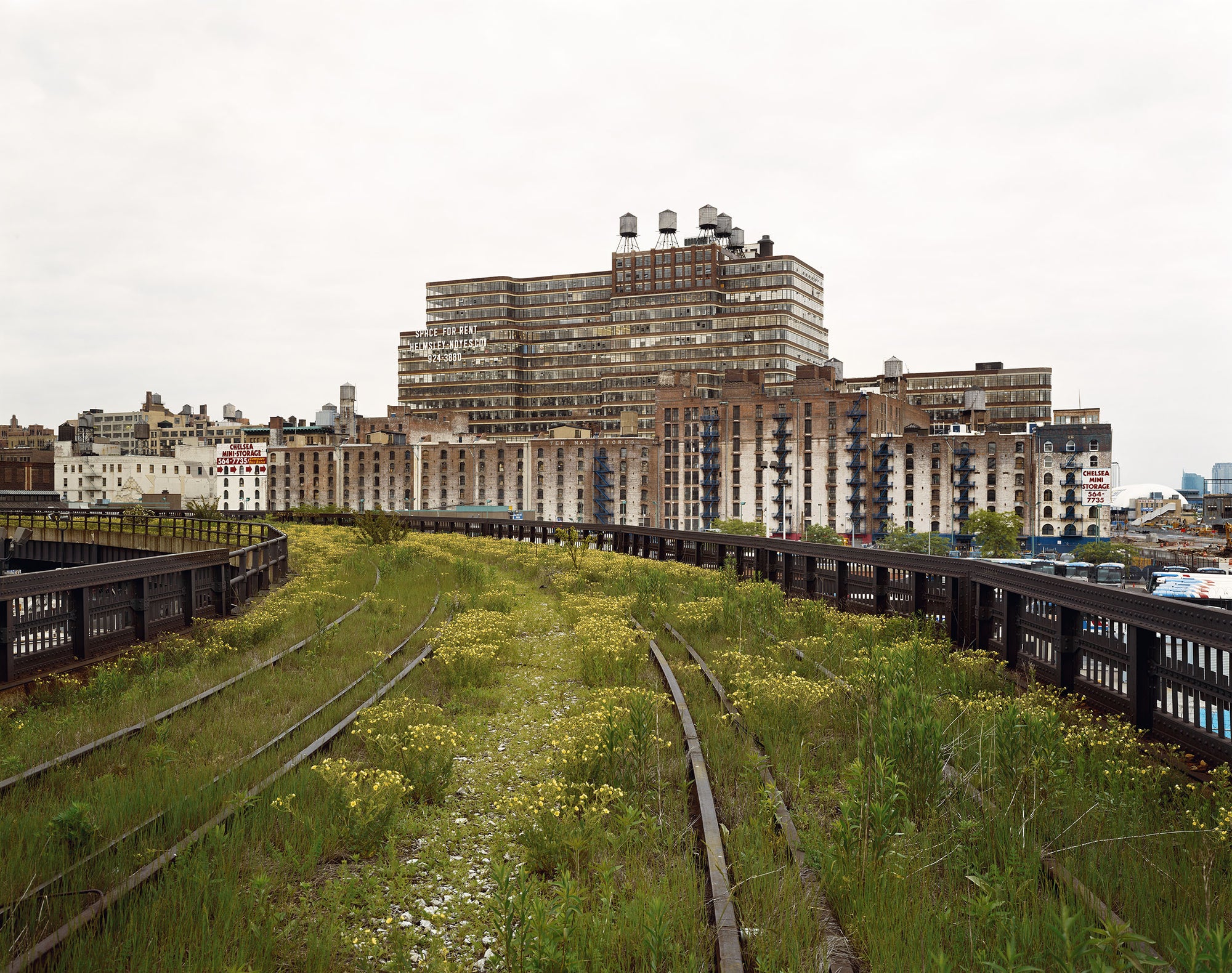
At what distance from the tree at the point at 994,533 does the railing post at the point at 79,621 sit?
105213mm

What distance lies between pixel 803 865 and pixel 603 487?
12002 centimetres

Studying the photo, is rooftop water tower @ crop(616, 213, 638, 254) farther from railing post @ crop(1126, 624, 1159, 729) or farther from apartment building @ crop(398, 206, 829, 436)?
railing post @ crop(1126, 624, 1159, 729)

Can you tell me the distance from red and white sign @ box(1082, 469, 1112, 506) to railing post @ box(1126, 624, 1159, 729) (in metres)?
120

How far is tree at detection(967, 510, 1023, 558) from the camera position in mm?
101625

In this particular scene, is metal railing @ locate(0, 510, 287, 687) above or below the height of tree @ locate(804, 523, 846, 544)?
above

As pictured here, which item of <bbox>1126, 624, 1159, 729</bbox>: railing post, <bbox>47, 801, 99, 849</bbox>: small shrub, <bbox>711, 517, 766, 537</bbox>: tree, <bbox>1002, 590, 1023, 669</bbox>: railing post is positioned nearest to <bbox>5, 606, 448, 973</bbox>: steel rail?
<bbox>47, 801, 99, 849</bbox>: small shrub

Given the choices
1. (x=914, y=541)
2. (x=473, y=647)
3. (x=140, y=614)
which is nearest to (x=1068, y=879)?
(x=473, y=647)

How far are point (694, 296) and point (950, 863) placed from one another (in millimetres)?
148075

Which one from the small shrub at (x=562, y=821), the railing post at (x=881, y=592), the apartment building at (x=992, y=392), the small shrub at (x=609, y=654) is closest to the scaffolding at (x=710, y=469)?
the apartment building at (x=992, y=392)

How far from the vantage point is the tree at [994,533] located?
102m

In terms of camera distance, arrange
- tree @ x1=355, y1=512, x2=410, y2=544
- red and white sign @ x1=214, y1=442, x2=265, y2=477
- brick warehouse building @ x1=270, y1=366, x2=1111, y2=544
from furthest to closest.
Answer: brick warehouse building @ x1=270, y1=366, x2=1111, y2=544 < red and white sign @ x1=214, y1=442, x2=265, y2=477 < tree @ x1=355, y1=512, x2=410, y2=544

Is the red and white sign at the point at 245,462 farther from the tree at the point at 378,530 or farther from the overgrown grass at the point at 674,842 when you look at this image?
the overgrown grass at the point at 674,842

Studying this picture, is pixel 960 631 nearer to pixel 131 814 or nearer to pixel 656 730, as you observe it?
pixel 656 730

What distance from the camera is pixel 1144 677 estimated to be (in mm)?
7840
